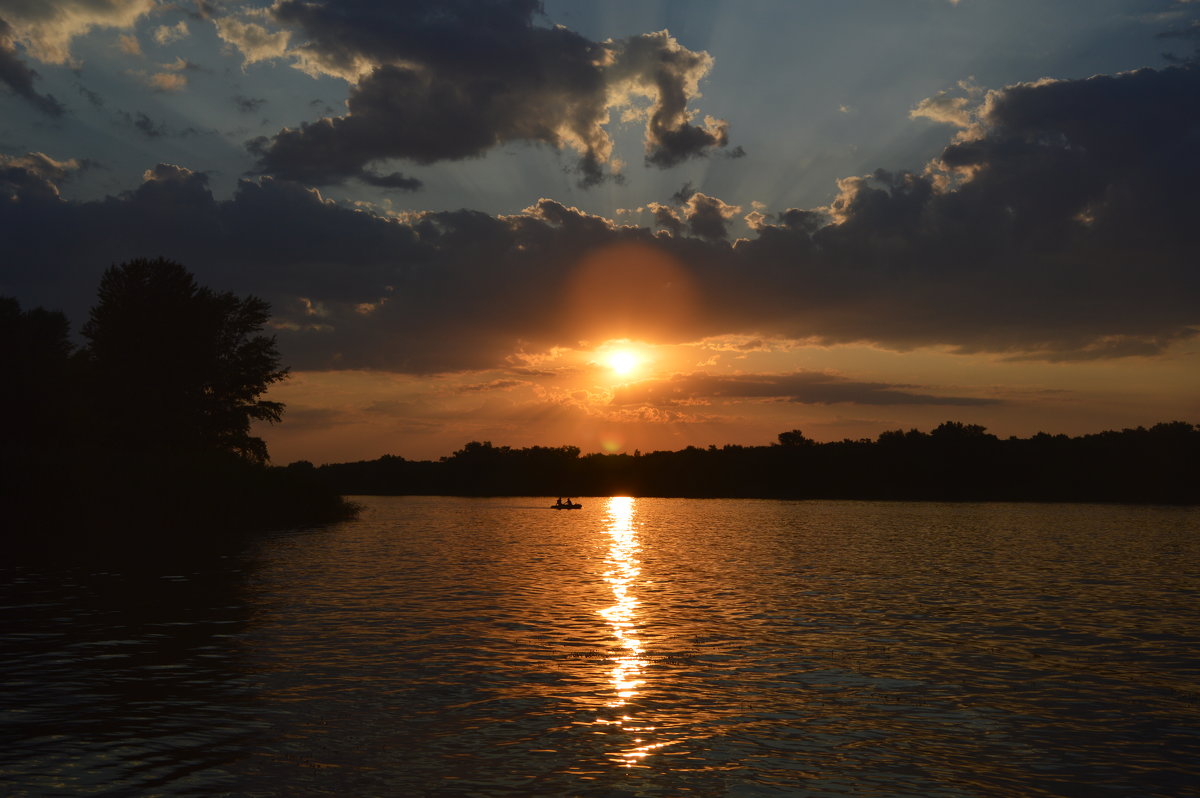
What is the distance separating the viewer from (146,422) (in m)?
74.8

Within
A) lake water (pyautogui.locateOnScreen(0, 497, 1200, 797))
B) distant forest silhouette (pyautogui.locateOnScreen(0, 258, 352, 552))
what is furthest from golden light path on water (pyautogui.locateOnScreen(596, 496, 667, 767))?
distant forest silhouette (pyautogui.locateOnScreen(0, 258, 352, 552))

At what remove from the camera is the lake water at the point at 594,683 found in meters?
13.4

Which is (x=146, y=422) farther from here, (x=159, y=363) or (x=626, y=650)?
(x=626, y=650)

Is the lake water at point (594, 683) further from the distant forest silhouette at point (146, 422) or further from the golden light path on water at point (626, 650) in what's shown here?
the distant forest silhouette at point (146, 422)

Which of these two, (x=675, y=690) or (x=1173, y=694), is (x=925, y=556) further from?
(x=675, y=690)

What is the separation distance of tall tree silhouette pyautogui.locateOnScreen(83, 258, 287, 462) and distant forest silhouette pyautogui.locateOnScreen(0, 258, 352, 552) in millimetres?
110

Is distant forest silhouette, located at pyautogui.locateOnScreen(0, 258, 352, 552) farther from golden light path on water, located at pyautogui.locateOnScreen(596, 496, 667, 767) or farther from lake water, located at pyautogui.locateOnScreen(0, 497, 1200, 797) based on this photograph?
golden light path on water, located at pyautogui.locateOnScreen(596, 496, 667, 767)

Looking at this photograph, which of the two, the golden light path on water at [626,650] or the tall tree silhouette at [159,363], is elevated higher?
the tall tree silhouette at [159,363]

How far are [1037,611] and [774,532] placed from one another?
154 feet

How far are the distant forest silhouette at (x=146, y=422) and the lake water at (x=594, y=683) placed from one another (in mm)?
15237

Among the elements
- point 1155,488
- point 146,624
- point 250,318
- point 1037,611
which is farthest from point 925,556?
point 1155,488

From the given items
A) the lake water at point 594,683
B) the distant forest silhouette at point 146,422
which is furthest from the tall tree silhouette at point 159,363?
the lake water at point 594,683

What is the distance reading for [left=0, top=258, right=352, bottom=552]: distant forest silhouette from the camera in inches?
2124

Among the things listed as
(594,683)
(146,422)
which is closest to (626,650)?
(594,683)
